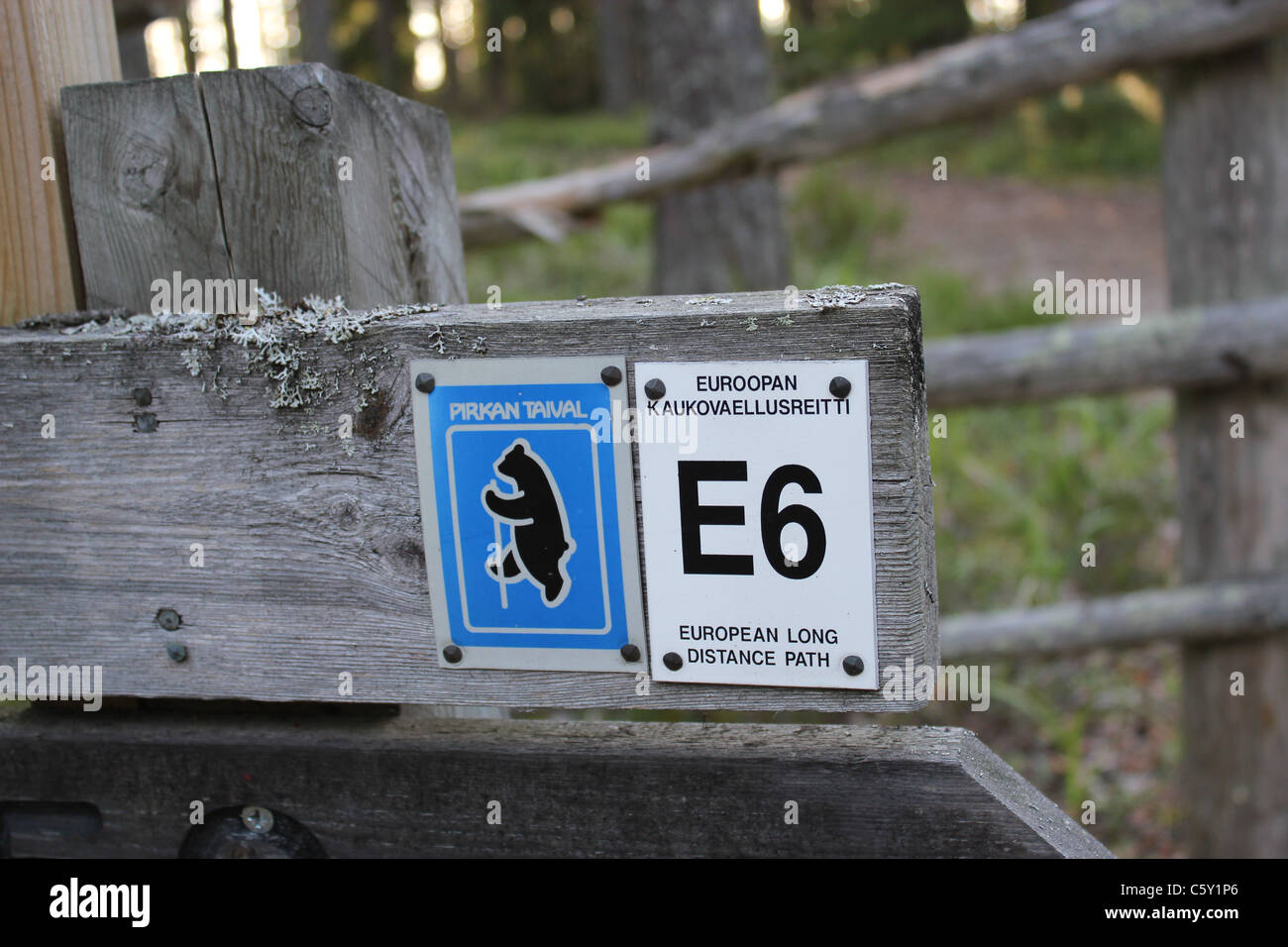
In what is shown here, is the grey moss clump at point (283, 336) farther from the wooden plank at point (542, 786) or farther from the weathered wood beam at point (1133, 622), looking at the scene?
the weathered wood beam at point (1133, 622)

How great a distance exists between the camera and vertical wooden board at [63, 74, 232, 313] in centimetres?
118

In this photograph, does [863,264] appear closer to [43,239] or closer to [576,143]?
[43,239]

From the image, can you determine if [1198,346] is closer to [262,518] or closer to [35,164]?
[262,518]

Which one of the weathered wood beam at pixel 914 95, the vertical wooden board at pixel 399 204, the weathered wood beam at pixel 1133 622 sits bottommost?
the weathered wood beam at pixel 1133 622

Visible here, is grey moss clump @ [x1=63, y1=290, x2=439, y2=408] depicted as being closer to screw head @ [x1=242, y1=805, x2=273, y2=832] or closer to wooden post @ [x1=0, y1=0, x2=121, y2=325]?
wooden post @ [x1=0, y1=0, x2=121, y2=325]

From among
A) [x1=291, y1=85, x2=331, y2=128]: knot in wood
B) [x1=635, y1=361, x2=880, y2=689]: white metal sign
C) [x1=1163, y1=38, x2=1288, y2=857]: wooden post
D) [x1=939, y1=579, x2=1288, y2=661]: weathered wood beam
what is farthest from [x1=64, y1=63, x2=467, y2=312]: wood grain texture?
[x1=1163, y1=38, x2=1288, y2=857]: wooden post

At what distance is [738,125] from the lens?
3.29 meters

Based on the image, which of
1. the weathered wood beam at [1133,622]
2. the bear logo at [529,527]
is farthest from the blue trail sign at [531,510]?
the weathered wood beam at [1133,622]

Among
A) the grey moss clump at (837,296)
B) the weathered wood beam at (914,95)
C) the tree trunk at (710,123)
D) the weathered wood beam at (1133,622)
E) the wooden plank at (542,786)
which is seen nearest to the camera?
the grey moss clump at (837,296)

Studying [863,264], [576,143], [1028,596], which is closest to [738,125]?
[1028,596]

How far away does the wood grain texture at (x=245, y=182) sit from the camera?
1.16 m

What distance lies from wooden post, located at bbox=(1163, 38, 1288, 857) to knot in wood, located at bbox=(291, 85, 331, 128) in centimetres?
247

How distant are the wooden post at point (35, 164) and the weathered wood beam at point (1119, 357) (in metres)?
2.32

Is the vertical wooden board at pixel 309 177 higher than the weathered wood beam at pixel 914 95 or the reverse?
the reverse
